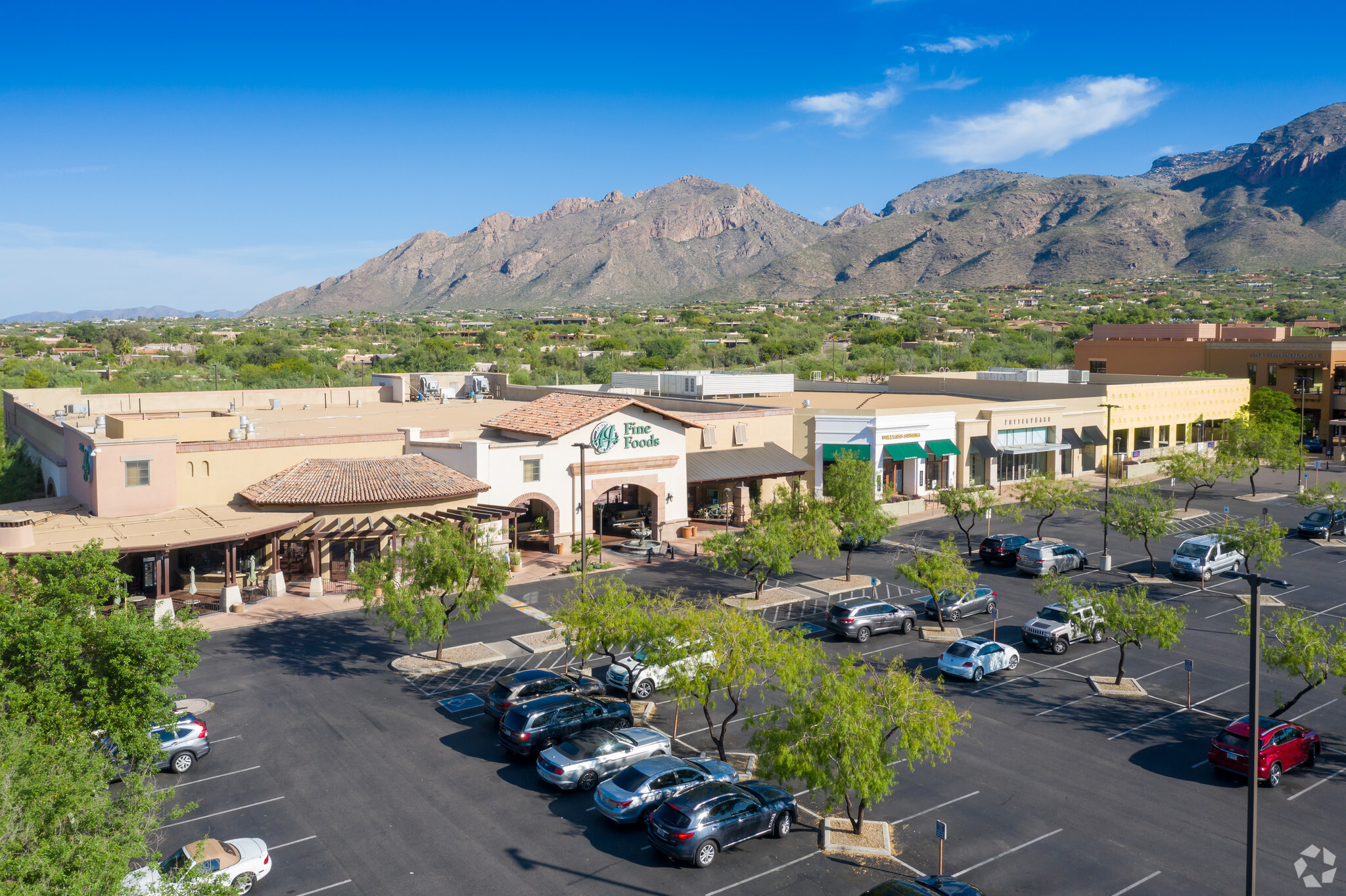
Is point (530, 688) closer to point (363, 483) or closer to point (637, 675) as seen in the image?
point (637, 675)

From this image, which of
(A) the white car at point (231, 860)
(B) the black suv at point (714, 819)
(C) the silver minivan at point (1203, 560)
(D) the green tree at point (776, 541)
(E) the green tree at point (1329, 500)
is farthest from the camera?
(E) the green tree at point (1329, 500)

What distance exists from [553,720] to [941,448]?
137ft

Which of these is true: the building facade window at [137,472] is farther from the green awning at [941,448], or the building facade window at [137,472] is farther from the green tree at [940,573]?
the green awning at [941,448]

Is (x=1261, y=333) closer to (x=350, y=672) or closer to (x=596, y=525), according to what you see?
(x=596, y=525)

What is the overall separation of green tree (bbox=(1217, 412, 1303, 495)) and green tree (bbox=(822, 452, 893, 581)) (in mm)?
29527

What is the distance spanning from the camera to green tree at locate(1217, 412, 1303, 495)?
59812 millimetres

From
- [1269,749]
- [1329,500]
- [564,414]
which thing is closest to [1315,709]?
[1269,749]

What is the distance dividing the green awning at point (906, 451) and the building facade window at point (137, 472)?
39139mm

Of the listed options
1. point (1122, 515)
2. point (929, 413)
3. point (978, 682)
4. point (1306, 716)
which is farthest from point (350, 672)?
point (929, 413)

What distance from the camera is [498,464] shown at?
44438 mm

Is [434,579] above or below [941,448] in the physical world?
below

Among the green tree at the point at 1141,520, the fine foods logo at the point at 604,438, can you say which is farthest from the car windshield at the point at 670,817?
the green tree at the point at 1141,520

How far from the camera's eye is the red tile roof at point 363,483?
129ft

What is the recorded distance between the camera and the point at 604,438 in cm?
4684
